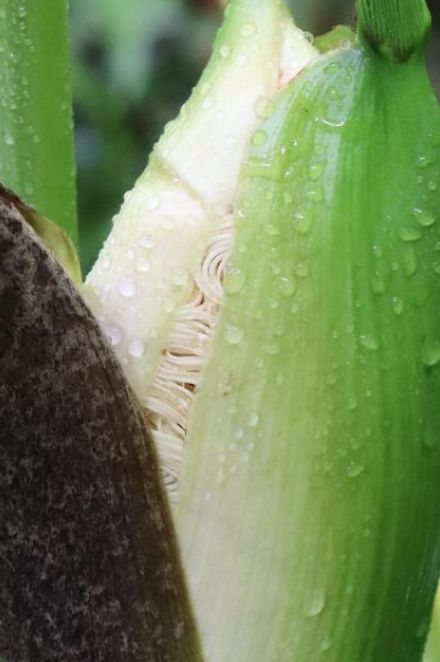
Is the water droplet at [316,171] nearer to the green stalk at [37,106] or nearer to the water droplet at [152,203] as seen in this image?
the water droplet at [152,203]

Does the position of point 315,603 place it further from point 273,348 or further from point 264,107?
point 264,107

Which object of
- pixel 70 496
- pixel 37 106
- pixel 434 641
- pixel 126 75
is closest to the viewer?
pixel 70 496

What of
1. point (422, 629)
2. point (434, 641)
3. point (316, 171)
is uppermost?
point (316, 171)

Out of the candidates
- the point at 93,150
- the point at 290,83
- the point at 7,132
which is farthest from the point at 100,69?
the point at 290,83

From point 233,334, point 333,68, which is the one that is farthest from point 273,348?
point 333,68

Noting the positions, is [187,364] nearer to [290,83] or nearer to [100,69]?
[290,83]

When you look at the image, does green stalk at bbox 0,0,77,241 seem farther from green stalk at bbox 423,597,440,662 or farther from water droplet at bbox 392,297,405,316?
green stalk at bbox 423,597,440,662
